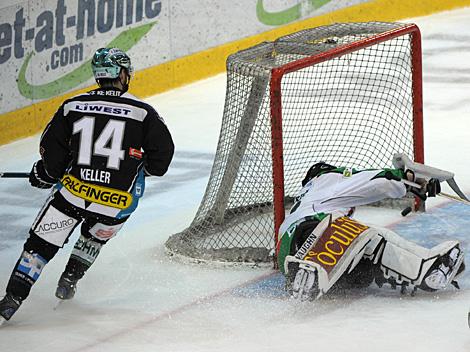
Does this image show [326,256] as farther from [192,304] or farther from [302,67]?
[302,67]

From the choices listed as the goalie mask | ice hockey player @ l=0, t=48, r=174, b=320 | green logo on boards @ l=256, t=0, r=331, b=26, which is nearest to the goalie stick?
ice hockey player @ l=0, t=48, r=174, b=320

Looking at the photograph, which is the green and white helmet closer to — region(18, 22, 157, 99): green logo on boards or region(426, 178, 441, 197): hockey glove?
region(426, 178, 441, 197): hockey glove

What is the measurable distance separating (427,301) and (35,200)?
2775 millimetres

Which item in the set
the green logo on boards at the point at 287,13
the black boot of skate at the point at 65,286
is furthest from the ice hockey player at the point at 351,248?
Result: the green logo on boards at the point at 287,13

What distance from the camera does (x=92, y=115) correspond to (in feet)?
16.6

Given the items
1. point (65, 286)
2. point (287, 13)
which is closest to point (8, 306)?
point (65, 286)

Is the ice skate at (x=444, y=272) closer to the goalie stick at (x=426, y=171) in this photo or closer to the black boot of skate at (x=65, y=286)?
the goalie stick at (x=426, y=171)

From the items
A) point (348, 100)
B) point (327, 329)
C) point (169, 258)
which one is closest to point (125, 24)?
point (348, 100)

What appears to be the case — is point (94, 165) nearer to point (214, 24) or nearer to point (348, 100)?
point (348, 100)

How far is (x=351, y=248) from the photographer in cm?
509

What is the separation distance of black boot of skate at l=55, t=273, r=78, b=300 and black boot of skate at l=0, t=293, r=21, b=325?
0.28m

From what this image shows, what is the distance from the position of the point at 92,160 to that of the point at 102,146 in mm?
70

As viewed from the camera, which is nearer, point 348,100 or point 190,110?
point 348,100

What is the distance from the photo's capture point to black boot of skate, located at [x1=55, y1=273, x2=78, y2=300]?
17.2 ft
